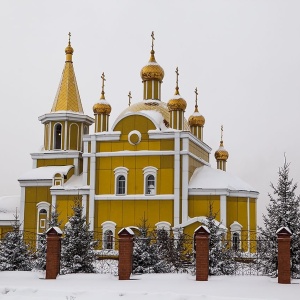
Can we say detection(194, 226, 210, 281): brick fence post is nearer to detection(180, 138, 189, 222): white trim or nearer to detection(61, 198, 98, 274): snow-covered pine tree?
detection(61, 198, 98, 274): snow-covered pine tree

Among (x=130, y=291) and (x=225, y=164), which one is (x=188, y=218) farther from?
(x=130, y=291)

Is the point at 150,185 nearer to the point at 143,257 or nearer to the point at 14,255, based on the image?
the point at 14,255

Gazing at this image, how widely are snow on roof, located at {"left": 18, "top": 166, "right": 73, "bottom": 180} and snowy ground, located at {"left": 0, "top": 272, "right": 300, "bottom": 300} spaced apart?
13.2 meters

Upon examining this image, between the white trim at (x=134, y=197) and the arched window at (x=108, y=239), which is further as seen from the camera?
the white trim at (x=134, y=197)

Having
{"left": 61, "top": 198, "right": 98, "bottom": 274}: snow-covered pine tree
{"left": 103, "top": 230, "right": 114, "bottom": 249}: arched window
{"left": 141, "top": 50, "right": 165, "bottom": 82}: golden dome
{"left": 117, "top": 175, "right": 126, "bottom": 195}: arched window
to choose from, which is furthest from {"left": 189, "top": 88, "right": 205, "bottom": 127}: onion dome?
{"left": 61, "top": 198, "right": 98, "bottom": 274}: snow-covered pine tree

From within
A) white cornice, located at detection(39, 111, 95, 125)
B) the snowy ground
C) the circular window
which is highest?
white cornice, located at detection(39, 111, 95, 125)

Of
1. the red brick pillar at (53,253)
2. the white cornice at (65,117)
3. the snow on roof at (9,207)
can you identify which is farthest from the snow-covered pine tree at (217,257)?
the snow on roof at (9,207)

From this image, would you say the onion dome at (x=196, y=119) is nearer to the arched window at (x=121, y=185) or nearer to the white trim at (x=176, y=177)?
the white trim at (x=176, y=177)

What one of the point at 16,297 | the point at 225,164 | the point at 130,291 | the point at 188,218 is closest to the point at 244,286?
the point at 130,291

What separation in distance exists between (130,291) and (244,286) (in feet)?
8.55

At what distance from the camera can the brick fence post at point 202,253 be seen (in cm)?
1447

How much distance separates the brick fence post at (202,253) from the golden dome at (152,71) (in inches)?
603

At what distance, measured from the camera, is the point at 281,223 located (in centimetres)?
1546

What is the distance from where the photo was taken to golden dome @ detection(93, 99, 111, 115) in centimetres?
2845
